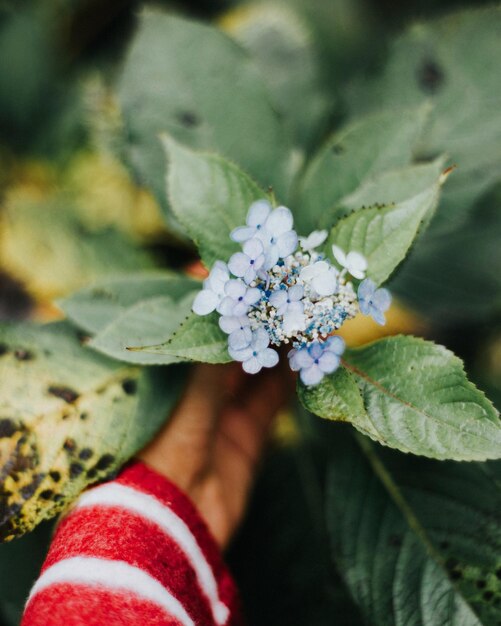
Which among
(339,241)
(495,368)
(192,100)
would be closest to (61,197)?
(192,100)

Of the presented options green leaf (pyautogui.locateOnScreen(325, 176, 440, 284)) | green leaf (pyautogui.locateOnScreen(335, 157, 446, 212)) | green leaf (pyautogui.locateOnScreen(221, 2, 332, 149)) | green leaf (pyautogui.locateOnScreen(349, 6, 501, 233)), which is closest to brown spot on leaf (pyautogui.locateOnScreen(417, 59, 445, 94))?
green leaf (pyautogui.locateOnScreen(349, 6, 501, 233))

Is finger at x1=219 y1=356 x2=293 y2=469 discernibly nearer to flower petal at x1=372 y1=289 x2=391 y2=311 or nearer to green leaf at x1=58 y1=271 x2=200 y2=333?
green leaf at x1=58 y1=271 x2=200 y2=333

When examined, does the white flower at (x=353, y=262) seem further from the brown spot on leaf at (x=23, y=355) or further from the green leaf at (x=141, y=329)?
the brown spot on leaf at (x=23, y=355)

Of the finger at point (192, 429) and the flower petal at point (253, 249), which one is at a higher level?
the flower petal at point (253, 249)

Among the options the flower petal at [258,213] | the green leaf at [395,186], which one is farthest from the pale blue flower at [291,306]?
the green leaf at [395,186]

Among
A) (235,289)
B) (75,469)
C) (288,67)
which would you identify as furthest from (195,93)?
(75,469)

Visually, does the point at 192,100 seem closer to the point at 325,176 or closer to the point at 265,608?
the point at 325,176
